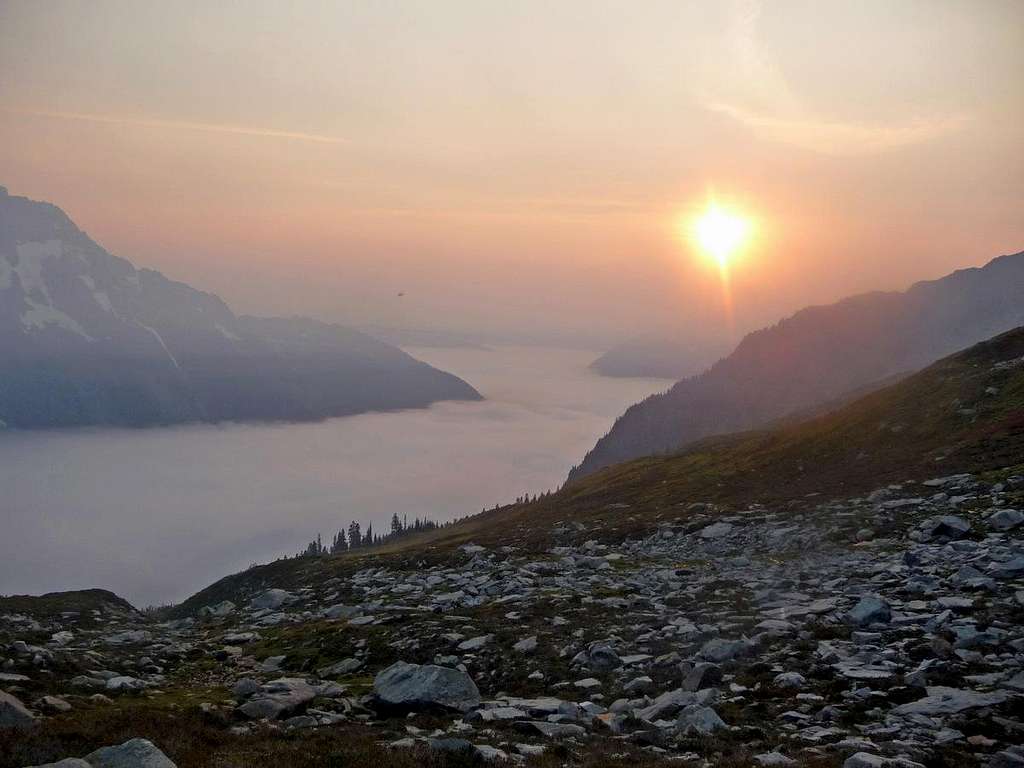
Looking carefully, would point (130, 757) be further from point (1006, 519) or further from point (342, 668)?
point (1006, 519)

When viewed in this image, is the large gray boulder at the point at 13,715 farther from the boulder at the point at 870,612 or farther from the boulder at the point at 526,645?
the boulder at the point at 870,612

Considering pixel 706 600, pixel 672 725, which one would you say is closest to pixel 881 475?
pixel 706 600

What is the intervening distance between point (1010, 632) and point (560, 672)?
39.0 ft

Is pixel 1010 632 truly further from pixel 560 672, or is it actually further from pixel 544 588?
pixel 544 588

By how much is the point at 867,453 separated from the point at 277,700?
54.7 m

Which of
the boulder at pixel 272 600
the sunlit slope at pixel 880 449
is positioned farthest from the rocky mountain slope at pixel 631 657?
the sunlit slope at pixel 880 449

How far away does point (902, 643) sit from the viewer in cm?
1714

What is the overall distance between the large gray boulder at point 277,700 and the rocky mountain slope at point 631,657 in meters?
0.07

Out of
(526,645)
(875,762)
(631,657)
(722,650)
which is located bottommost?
(526,645)

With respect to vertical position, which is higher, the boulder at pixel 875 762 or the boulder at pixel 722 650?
the boulder at pixel 875 762

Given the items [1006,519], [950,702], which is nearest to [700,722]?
[950,702]

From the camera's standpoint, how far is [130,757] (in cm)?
1183

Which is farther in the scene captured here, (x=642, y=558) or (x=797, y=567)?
(x=642, y=558)

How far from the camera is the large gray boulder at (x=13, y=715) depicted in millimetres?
15084
